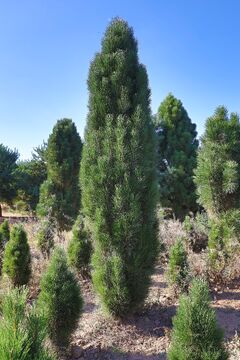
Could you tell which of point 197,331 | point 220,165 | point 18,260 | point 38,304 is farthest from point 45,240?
point 197,331

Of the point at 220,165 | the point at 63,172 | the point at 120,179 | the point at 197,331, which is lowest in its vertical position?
the point at 197,331

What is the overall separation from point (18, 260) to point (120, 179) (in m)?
2.26

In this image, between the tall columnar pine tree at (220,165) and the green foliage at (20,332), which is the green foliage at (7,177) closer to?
the tall columnar pine tree at (220,165)

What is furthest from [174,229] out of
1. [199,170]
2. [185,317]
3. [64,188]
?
[64,188]

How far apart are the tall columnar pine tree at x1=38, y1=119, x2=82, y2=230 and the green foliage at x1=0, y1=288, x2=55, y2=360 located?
405 inches

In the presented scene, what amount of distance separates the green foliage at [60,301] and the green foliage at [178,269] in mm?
1519

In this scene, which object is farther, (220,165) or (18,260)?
(220,165)

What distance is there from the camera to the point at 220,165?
6.08 m

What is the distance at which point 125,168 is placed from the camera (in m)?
4.51

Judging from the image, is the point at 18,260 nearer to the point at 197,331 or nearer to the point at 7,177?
the point at 197,331

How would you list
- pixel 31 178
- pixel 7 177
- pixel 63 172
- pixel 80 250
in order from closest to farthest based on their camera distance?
pixel 80 250
pixel 63 172
pixel 7 177
pixel 31 178

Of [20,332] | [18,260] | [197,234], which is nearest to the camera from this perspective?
[20,332]

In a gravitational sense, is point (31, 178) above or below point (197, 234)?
above

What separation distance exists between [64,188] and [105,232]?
346 inches
